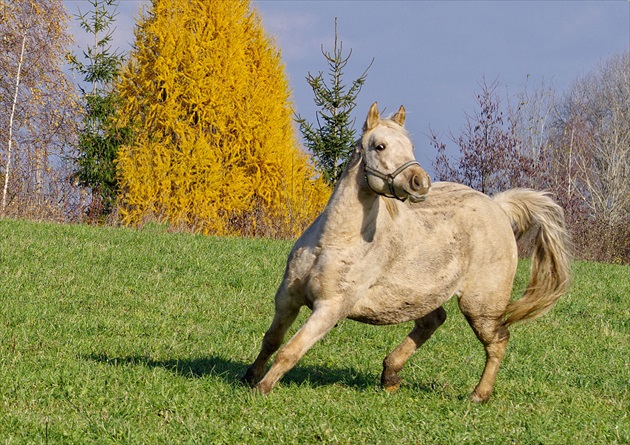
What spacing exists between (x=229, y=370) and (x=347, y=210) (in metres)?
2.09

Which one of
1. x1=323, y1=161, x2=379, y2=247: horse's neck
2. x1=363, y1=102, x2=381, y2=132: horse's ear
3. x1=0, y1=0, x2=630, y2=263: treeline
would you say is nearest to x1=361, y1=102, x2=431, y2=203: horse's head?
x1=363, y1=102, x2=381, y2=132: horse's ear

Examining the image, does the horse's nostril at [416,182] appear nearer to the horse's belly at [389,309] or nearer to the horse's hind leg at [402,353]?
the horse's belly at [389,309]

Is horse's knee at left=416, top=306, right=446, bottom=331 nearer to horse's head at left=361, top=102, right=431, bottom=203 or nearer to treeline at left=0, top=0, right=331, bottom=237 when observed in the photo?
horse's head at left=361, top=102, right=431, bottom=203

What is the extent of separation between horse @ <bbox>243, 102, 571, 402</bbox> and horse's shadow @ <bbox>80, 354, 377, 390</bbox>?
16.6 inches

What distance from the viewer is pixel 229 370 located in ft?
22.1

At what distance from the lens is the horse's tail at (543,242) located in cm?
692

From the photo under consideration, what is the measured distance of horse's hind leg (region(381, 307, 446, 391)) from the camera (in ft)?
21.4

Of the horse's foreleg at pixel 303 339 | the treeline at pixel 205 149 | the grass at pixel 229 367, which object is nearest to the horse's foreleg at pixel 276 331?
the grass at pixel 229 367

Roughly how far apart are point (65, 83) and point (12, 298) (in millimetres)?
19961

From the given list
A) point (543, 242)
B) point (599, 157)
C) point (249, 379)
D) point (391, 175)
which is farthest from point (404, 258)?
point (599, 157)

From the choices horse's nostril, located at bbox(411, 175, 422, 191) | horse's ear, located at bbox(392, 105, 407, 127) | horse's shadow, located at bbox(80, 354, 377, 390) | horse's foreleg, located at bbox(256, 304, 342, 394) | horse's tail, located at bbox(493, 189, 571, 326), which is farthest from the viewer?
horse's tail, located at bbox(493, 189, 571, 326)

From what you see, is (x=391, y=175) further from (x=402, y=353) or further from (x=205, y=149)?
(x=205, y=149)

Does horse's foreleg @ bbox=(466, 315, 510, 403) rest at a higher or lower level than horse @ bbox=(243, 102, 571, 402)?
lower

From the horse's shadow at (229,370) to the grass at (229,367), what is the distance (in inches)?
1.1
